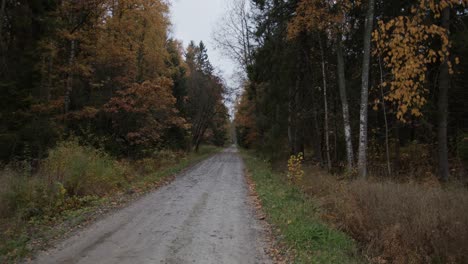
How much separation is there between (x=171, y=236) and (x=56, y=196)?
418cm

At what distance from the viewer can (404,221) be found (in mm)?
6434

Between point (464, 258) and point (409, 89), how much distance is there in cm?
323

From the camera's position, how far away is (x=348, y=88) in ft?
51.1

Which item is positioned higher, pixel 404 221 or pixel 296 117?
pixel 296 117

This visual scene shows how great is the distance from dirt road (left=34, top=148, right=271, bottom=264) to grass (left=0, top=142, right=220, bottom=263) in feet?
1.90

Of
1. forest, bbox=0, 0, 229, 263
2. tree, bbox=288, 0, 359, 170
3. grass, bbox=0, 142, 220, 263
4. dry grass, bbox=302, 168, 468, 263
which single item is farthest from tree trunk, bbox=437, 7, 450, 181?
forest, bbox=0, 0, 229, 263

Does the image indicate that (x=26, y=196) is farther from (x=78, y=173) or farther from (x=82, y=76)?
(x=82, y=76)

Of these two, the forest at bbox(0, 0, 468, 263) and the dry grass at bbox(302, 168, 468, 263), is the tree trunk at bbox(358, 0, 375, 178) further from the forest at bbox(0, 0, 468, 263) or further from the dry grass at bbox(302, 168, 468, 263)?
the dry grass at bbox(302, 168, 468, 263)

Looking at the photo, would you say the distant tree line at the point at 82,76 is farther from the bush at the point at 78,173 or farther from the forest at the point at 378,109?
the forest at the point at 378,109

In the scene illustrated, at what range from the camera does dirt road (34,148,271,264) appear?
565cm

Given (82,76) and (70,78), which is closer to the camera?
(70,78)

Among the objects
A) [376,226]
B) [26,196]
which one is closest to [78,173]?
[26,196]

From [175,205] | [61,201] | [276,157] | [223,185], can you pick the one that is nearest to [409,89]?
[175,205]

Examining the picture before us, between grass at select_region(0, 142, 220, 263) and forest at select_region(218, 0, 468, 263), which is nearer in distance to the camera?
forest at select_region(218, 0, 468, 263)
